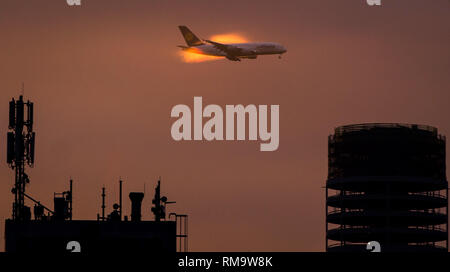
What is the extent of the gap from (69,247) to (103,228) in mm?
16917

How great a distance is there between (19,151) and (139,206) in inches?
653

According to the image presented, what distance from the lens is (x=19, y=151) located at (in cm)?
15675
